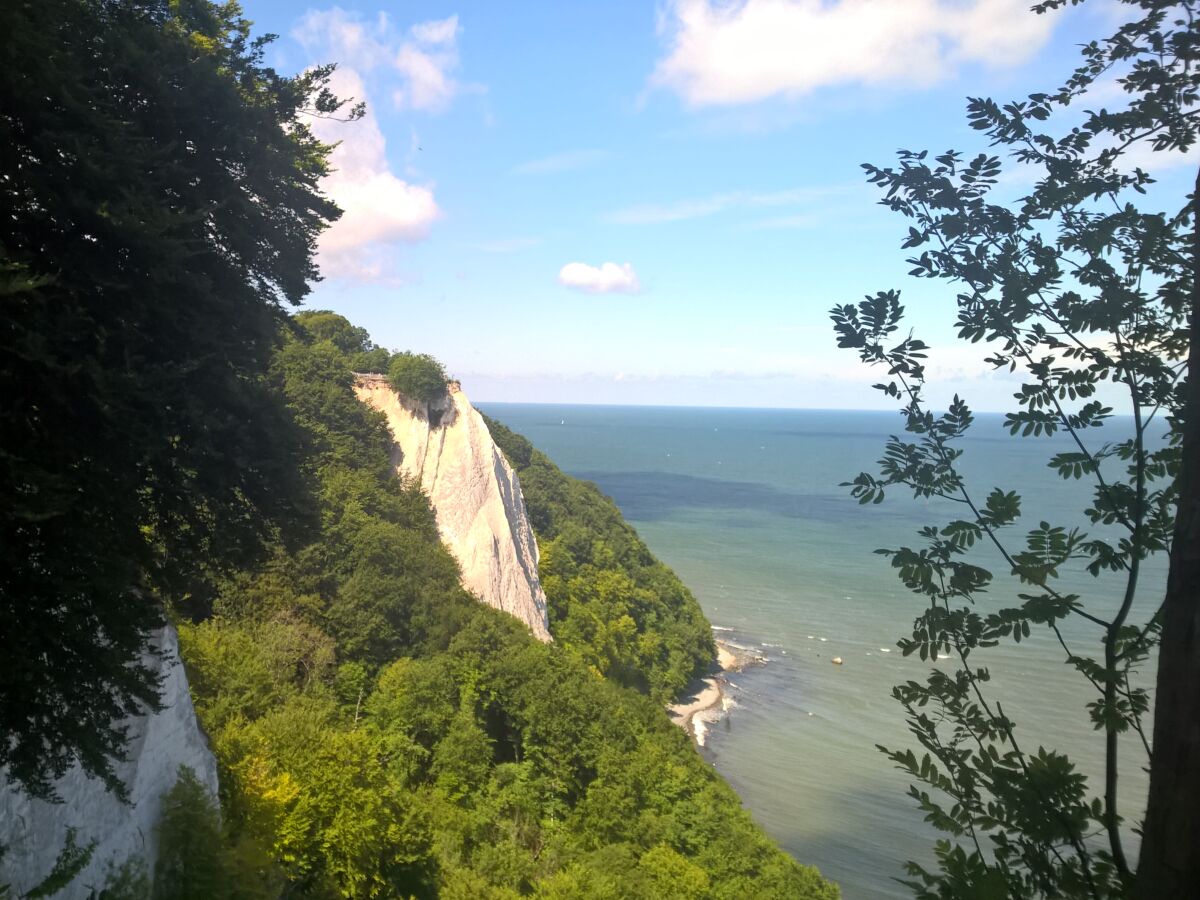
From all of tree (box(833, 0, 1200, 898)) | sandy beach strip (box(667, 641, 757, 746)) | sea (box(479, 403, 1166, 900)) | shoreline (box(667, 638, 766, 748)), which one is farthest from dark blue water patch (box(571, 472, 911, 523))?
tree (box(833, 0, 1200, 898))

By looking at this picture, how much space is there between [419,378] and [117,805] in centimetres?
2726

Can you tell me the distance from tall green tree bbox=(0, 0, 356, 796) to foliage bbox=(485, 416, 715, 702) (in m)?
28.0

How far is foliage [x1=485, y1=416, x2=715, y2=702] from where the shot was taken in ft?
130

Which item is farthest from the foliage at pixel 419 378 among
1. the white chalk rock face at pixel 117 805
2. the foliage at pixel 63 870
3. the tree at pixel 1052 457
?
the tree at pixel 1052 457

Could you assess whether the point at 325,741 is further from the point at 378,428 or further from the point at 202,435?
the point at 378,428

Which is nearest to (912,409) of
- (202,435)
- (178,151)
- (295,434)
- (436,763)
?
(202,435)

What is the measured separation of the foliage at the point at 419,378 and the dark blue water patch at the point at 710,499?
56.3 m

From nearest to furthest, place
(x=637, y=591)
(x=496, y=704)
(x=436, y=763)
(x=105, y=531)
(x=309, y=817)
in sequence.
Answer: (x=105, y=531) < (x=309, y=817) < (x=436, y=763) < (x=496, y=704) < (x=637, y=591)

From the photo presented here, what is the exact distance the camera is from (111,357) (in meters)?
7.73

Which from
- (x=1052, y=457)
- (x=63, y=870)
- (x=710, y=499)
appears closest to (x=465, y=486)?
(x=63, y=870)

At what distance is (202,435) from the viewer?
8.29 meters

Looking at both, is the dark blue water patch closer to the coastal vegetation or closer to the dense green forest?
the dense green forest

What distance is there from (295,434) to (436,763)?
15.4 meters

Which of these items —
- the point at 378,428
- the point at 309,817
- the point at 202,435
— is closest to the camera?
the point at 202,435
